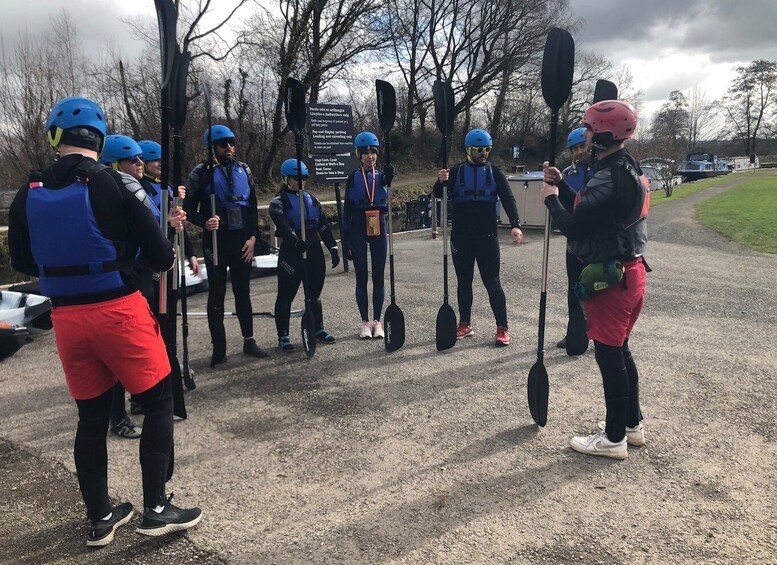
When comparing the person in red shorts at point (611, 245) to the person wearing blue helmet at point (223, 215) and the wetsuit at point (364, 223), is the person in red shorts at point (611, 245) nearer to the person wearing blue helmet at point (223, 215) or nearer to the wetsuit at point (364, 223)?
the wetsuit at point (364, 223)

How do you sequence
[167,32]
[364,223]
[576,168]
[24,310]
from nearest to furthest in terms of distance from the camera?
[167,32]
[576,168]
[364,223]
[24,310]

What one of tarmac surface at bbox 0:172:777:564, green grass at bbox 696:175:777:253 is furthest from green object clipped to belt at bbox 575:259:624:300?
green grass at bbox 696:175:777:253

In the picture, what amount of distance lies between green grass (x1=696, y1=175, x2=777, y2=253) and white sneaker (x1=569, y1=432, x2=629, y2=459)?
31.5ft

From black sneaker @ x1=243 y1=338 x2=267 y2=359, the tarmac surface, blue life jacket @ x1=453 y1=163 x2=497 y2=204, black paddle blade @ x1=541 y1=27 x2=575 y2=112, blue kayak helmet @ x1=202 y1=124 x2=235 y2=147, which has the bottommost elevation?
the tarmac surface

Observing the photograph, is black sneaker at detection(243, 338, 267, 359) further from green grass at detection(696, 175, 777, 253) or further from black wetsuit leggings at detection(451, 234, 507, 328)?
green grass at detection(696, 175, 777, 253)

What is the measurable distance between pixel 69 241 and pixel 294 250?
3.38 m

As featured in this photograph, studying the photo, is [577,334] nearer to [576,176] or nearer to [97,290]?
[576,176]

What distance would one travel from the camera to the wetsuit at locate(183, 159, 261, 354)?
5113 mm

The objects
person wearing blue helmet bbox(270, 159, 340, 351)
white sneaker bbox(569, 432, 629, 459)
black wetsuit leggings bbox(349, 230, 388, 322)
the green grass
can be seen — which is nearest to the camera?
white sneaker bbox(569, 432, 629, 459)

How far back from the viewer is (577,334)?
206 inches

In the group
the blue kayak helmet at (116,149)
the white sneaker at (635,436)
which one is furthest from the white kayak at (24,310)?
the white sneaker at (635,436)

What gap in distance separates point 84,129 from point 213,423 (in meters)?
2.37

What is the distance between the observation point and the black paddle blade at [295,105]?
17.6ft

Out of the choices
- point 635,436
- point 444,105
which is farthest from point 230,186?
point 635,436
